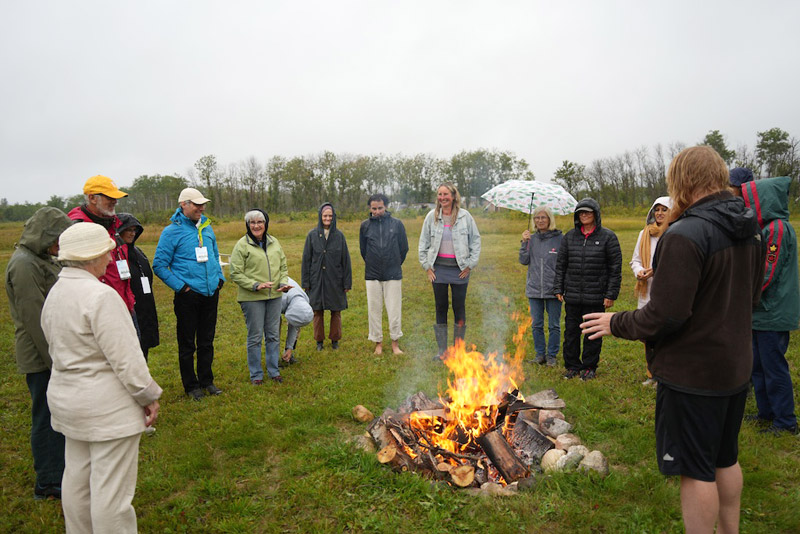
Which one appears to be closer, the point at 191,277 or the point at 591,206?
the point at 191,277

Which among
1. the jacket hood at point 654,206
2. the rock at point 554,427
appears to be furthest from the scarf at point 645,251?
the rock at point 554,427

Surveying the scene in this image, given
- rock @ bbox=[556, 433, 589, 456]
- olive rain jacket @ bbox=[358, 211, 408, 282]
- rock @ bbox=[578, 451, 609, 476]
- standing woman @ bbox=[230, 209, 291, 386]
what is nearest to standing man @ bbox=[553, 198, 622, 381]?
rock @ bbox=[556, 433, 589, 456]

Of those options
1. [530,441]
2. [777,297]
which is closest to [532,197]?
[777,297]

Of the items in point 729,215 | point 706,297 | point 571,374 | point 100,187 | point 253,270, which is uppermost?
point 100,187

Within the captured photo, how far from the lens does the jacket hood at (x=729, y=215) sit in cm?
208

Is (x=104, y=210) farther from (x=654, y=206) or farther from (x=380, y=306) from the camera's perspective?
(x=654, y=206)

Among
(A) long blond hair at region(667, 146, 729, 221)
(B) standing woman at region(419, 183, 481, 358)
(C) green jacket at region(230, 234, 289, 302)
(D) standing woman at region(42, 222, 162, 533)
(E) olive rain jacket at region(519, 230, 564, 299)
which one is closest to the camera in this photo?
(A) long blond hair at region(667, 146, 729, 221)

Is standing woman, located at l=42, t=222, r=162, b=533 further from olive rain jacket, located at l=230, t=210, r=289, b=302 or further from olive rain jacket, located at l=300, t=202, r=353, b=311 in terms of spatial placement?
olive rain jacket, located at l=300, t=202, r=353, b=311

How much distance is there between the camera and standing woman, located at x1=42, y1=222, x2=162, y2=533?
7.76 feet

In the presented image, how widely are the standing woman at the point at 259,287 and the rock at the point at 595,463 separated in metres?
3.56

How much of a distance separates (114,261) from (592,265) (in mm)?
4977

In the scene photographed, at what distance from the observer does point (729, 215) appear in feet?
6.83

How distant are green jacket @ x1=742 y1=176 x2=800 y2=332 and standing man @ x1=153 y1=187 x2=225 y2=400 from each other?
523 centimetres

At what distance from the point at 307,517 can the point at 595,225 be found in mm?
4290
